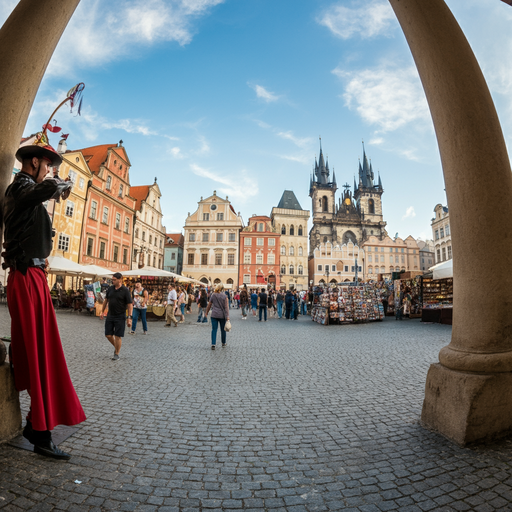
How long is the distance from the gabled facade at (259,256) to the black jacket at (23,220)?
163ft

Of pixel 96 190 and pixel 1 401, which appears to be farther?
pixel 96 190

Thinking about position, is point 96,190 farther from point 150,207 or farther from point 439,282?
point 439,282

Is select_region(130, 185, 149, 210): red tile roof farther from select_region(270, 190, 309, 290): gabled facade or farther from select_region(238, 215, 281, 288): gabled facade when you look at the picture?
select_region(270, 190, 309, 290): gabled facade

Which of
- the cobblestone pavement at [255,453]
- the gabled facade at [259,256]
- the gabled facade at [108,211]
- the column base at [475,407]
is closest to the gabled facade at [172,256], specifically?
the gabled facade at [259,256]

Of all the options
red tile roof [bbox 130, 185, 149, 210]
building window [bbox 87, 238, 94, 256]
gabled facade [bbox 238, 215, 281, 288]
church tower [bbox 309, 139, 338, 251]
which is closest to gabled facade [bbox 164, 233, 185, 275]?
gabled facade [bbox 238, 215, 281, 288]

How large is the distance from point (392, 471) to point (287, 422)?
3.78ft

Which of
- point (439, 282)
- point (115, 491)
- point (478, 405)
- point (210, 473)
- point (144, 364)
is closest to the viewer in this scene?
point (115, 491)

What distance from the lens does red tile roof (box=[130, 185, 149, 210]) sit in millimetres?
39631

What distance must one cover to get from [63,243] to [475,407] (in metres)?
28.9

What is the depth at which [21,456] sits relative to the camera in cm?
226

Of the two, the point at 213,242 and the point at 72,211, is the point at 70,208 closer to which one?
the point at 72,211

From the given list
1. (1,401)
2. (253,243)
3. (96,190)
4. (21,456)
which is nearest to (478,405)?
(21,456)

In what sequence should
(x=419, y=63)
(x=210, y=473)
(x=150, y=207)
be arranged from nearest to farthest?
(x=210, y=473) < (x=419, y=63) < (x=150, y=207)

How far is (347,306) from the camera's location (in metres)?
15.1
